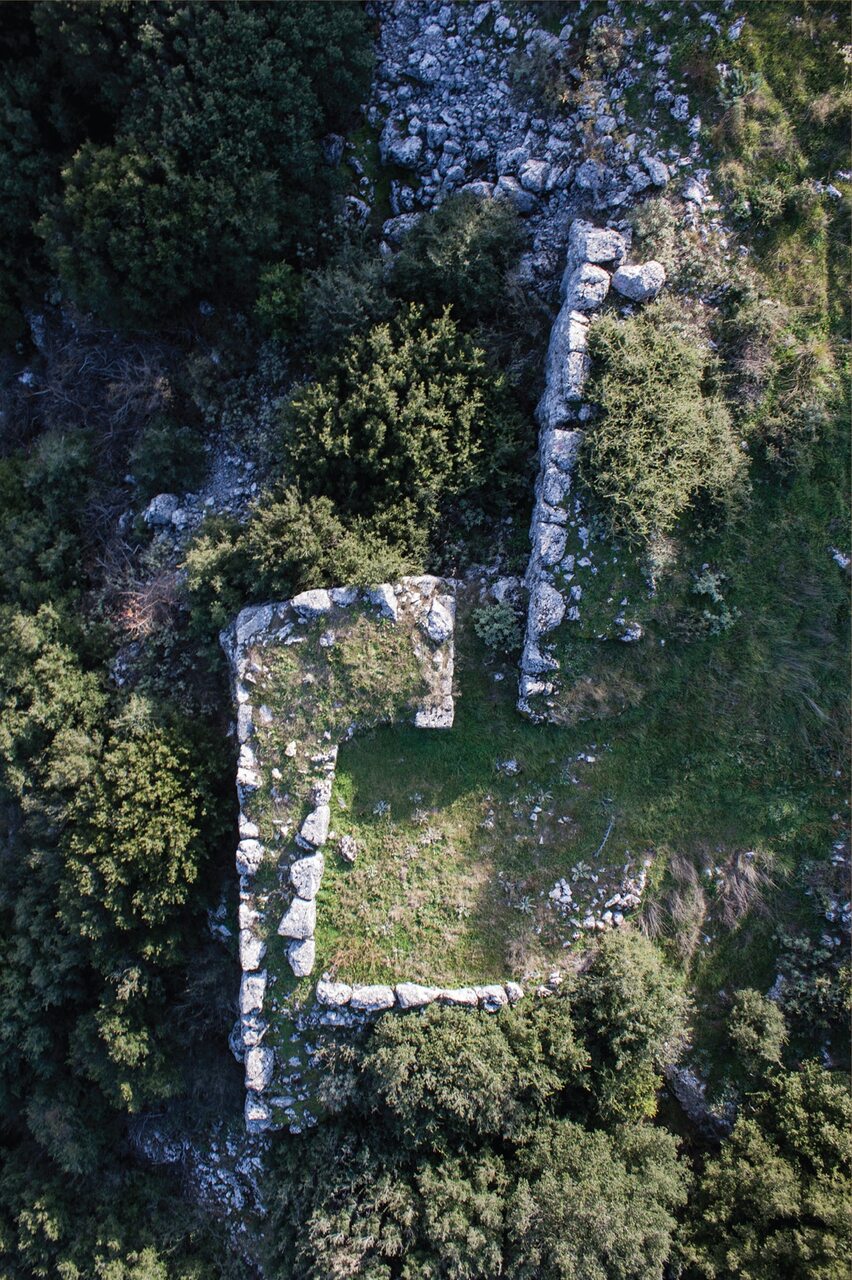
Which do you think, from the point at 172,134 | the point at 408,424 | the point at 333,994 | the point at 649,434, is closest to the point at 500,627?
the point at 408,424

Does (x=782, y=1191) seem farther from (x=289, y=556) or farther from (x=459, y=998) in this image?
(x=289, y=556)

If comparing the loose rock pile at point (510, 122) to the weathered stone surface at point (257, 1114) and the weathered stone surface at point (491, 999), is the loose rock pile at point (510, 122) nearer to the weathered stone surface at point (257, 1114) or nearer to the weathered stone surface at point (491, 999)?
the weathered stone surface at point (491, 999)

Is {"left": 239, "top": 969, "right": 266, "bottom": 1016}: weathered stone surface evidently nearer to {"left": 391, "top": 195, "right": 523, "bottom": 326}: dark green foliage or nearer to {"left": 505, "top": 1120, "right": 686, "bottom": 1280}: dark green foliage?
{"left": 505, "top": 1120, "right": 686, "bottom": 1280}: dark green foliage

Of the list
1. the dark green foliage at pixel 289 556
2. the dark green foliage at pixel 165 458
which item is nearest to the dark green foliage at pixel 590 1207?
the dark green foliage at pixel 289 556

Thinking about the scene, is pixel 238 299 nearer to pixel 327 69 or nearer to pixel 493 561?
pixel 327 69

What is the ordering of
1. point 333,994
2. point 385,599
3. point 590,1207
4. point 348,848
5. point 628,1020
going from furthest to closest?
point 348,848
point 385,599
point 333,994
point 628,1020
point 590,1207

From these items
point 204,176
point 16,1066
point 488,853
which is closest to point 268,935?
point 488,853
